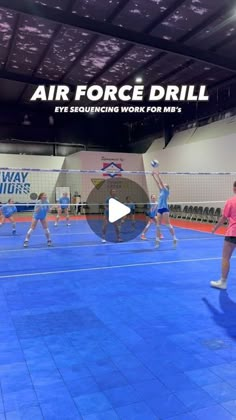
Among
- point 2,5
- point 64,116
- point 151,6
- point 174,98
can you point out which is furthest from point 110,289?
point 64,116

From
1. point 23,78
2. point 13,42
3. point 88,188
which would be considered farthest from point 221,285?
point 88,188

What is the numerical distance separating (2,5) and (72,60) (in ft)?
21.3

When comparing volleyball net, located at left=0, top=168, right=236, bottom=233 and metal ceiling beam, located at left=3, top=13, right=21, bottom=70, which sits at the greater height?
metal ceiling beam, located at left=3, top=13, right=21, bottom=70

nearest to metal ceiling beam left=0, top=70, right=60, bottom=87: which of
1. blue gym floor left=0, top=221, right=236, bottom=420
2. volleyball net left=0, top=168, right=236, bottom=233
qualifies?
volleyball net left=0, top=168, right=236, bottom=233

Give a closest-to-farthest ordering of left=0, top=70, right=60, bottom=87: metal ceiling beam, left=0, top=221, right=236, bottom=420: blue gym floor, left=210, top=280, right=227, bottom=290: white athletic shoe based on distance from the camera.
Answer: left=0, top=221, right=236, bottom=420: blue gym floor → left=210, top=280, right=227, bottom=290: white athletic shoe → left=0, top=70, right=60, bottom=87: metal ceiling beam

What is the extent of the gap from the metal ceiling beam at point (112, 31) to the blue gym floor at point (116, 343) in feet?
24.0

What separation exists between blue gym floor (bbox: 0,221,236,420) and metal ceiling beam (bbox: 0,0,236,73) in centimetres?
731

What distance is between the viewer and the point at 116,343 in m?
3.70

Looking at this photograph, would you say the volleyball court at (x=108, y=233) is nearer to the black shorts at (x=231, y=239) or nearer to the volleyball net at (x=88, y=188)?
the volleyball net at (x=88, y=188)

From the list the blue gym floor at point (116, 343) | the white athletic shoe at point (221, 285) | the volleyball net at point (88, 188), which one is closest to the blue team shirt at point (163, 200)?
the blue gym floor at point (116, 343)

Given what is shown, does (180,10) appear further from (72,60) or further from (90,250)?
(90,250)

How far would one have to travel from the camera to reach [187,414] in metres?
2.53

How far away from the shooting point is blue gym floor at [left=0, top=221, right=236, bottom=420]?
2664mm

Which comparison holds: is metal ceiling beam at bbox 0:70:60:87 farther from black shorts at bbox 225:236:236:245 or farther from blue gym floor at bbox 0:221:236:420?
black shorts at bbox 225:236:236:245
